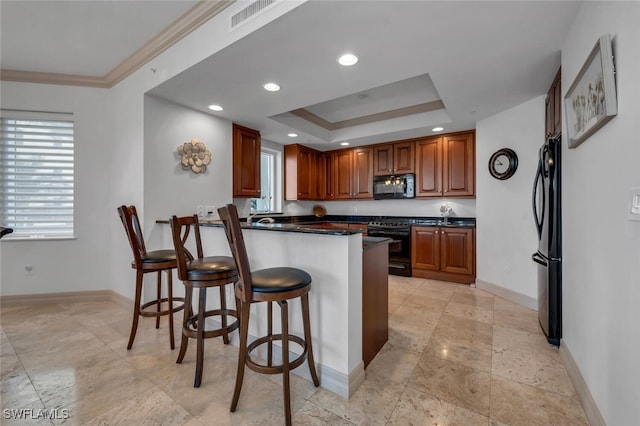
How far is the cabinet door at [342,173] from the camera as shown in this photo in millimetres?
5168

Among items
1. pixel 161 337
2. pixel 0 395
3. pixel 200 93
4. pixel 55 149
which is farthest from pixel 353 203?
pixel 0 395

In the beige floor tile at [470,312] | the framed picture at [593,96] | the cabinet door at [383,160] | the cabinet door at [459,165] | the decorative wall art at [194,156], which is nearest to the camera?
the framed picture at [593,96]

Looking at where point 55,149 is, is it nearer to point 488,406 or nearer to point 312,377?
point 312,377

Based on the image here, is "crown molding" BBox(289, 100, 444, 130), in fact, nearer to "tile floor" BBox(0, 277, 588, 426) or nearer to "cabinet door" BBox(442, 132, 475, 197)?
"cabinet door" BBox(442, 132, 475, 197)

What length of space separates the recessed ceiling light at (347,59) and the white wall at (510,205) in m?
2.19

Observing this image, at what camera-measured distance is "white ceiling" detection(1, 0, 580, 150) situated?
1.66m

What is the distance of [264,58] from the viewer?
2115mm

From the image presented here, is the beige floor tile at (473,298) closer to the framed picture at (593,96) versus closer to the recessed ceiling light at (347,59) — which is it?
the framed picture at (593,96)

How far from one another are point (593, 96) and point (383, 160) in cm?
344

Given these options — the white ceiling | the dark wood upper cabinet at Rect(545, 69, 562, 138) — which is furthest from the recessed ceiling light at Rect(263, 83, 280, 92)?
the dark wood upper cabinet at Rect(545, 69, 562, 138)

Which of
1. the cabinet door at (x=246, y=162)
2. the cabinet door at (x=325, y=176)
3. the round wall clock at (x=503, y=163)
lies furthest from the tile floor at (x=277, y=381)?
the cabinet door at (x=325, y=176)

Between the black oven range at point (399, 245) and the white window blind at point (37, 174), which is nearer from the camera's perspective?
the white window blind at point (37, 174)

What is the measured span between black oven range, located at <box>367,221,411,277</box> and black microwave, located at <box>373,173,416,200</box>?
539 mm

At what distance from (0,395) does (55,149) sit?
266 centimetres
